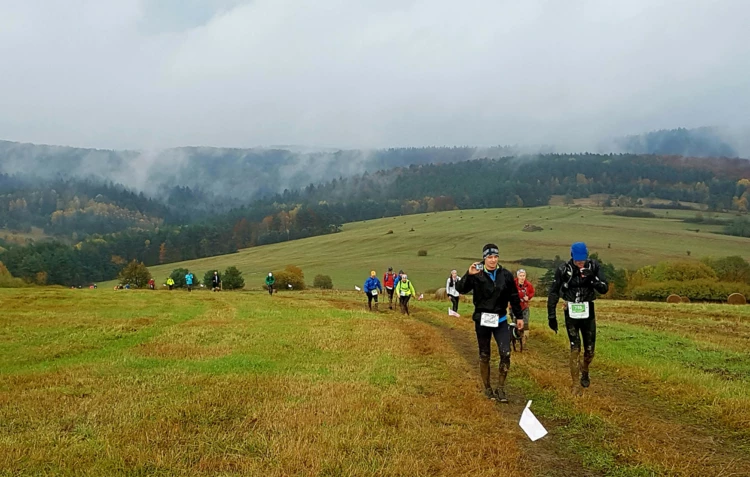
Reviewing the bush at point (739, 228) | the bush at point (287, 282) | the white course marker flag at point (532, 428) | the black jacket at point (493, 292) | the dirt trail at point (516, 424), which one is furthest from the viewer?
the bush at point (739, 228)

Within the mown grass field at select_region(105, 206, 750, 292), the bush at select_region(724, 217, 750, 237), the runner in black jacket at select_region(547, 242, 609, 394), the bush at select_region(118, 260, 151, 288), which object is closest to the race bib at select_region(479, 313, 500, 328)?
the runner in black jacket at select_region(547, 242, 609, 394)

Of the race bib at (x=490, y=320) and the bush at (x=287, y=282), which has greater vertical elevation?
the race bib at (x=490, y=320)

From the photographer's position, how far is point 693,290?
6241 centimetres

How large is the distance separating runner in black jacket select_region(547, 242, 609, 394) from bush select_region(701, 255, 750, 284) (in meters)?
69.6

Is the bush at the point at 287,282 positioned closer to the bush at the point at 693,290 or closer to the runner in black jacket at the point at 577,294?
the bush at the point at 693,290

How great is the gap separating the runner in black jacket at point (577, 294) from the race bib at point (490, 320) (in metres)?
1.06

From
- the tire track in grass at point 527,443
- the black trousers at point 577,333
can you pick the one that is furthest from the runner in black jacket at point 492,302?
the black trousers at point 577,333

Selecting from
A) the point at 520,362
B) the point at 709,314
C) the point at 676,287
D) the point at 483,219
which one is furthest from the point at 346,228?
the point at 520,362

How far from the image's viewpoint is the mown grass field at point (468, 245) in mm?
99000

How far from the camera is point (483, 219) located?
531 feet

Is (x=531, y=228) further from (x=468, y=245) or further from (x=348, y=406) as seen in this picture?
(x=348, y=406)

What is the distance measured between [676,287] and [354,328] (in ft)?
183

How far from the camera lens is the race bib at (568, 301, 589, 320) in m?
10.5

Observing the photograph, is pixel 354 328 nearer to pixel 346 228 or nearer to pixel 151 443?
pixel 151 443
